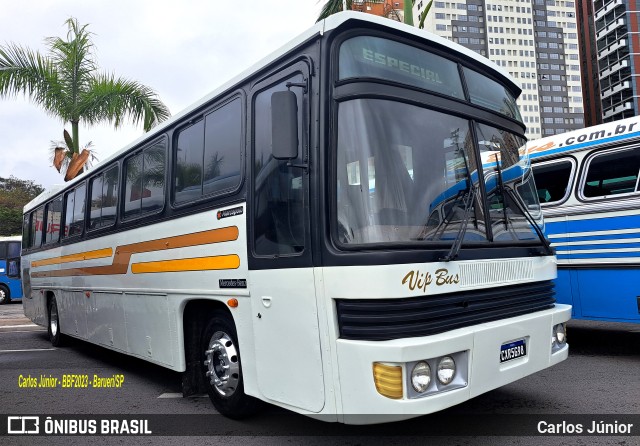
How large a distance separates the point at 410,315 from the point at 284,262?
0.99 meters

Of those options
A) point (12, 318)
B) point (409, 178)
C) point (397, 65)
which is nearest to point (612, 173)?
point (397, 65)

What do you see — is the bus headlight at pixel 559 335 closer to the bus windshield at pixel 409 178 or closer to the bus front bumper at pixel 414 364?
the bus front bumper at pixel 414 364

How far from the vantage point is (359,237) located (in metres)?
3.55

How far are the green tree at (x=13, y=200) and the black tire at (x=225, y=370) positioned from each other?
4544 cm

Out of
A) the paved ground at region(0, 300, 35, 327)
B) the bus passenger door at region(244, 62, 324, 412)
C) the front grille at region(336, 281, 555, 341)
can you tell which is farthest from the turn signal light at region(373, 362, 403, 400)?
the paved ground at region(0, 300, 35, 327)

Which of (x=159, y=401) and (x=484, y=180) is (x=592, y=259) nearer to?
(x=484, y=180)

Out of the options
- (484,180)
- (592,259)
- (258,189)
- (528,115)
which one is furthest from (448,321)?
(528,115)

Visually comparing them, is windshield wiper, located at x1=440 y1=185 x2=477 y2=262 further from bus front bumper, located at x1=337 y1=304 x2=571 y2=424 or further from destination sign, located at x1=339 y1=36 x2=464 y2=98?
destination sign, located at x1=339 y1=36 x2=464 y2=98

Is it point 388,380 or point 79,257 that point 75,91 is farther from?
point 388,380

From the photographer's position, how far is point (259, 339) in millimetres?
4184

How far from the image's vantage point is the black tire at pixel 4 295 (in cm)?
2225

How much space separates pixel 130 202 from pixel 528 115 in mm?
128132

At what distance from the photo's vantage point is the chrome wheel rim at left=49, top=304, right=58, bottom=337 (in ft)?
32.3

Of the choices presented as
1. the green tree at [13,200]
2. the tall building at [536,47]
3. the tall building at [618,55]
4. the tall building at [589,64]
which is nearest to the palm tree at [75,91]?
the green tree at [13,200]
